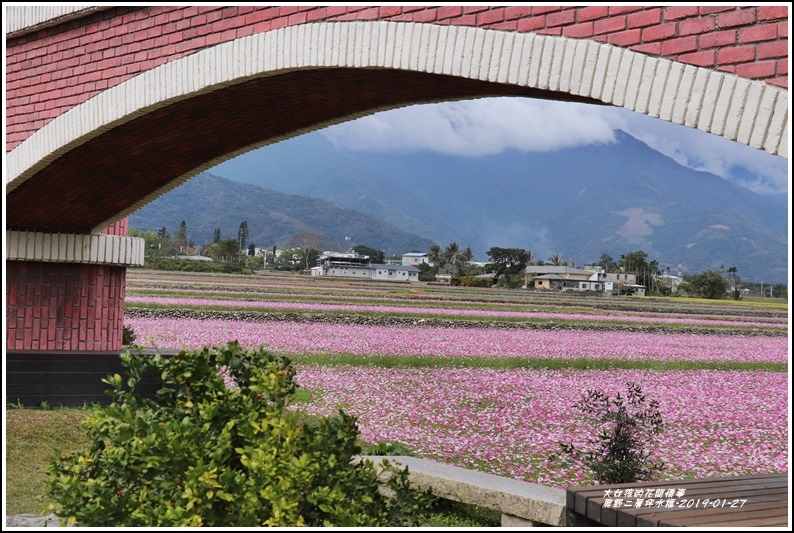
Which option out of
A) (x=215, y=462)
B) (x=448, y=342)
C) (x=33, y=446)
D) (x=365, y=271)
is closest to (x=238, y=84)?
(x=215, y=462)

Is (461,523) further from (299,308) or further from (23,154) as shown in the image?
(299,308)

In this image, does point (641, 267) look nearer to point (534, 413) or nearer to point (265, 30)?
point (534, 413)

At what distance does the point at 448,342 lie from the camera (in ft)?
54.9

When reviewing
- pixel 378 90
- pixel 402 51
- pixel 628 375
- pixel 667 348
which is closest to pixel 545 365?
pixel 628 375

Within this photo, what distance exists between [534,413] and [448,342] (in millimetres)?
7368

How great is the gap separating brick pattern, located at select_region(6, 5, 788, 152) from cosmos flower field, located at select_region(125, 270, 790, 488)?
8.15 feet

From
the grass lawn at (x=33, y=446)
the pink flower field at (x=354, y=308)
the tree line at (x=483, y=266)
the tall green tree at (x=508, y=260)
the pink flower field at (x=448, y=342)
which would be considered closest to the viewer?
the grass lawn at (x=33, y=446)

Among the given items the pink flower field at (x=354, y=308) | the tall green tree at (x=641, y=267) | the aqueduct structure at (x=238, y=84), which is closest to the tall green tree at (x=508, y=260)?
the tall green tree at (x=641, y=267)

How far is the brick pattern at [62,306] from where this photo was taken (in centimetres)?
965

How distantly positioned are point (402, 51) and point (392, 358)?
27.7ft

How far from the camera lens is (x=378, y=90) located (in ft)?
22.3

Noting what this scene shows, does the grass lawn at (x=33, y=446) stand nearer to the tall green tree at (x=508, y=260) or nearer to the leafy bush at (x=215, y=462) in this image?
the leafy bush at (x=215, y=462)

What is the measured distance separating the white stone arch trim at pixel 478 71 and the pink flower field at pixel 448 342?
701 centimetres

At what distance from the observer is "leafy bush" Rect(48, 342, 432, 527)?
4.07 meters
